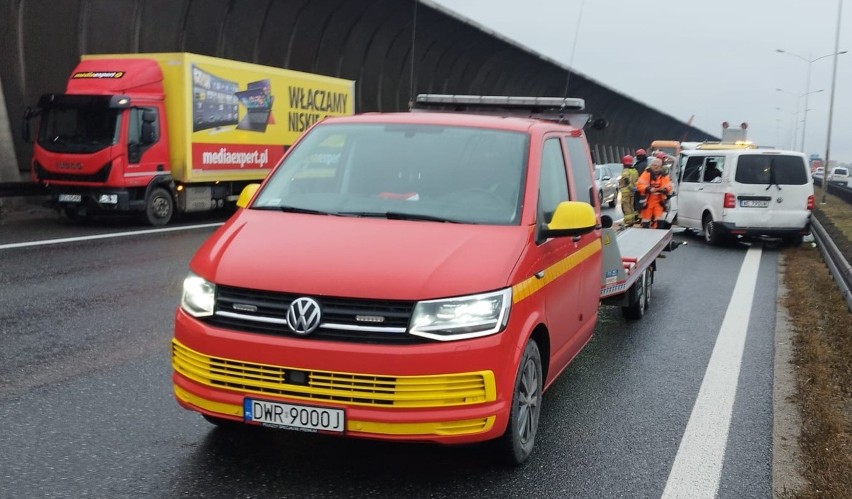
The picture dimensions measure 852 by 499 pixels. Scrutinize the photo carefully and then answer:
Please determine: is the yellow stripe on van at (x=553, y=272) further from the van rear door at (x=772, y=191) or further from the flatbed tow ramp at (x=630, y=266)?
the van rear door at (x=772, y=191)

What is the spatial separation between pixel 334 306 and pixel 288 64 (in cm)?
2558

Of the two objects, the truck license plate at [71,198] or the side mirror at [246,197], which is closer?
the side mirror at [246,197]

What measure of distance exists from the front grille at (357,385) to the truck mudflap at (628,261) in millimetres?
3851

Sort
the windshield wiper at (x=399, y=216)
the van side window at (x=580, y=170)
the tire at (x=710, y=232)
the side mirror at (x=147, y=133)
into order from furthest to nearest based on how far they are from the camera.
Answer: the side mirror at (x=147, y=133)
the tire at (x=710, y=232)
the van side window at (x=580, y=170)
the windshield wiper at (x=399, y=216)

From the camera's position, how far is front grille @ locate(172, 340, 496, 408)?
161 inches

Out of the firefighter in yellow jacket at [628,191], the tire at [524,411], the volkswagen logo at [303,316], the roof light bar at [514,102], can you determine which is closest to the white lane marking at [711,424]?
the tire at [524,411]

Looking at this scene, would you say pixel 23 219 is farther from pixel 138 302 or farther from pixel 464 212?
pixel 464 212

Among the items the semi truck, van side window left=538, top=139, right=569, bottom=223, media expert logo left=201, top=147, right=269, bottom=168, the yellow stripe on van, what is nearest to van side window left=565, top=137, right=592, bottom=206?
van side window left=538, top=139, right=569, bottom=223

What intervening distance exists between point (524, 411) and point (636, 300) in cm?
473

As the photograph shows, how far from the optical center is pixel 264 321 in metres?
4.20

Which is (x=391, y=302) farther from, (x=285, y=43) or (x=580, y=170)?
(x=285, y=43)

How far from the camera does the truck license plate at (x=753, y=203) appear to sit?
1753cm

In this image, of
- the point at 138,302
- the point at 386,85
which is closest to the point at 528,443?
the point at 138,302

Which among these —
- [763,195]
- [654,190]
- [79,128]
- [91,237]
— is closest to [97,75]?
[79,128]
